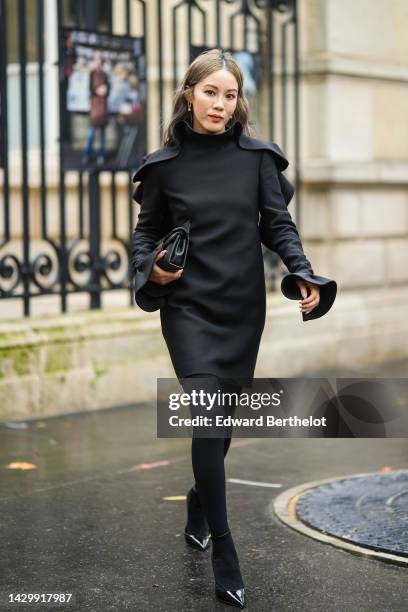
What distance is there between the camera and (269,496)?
5938 mm

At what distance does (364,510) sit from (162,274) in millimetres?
1755

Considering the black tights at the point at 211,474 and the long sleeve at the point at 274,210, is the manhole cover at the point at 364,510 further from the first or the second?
the long sleeve at the point at 274,210

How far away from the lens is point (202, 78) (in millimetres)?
4473

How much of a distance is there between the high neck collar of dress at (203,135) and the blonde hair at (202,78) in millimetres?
20

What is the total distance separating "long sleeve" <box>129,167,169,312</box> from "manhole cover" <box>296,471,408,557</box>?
1.38 m

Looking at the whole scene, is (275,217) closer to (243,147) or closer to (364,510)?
(243,147)

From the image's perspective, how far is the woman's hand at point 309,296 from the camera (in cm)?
432

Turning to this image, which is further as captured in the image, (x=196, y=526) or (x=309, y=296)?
(x=196, y=526)

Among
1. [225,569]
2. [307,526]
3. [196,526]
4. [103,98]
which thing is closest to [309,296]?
[225,569]

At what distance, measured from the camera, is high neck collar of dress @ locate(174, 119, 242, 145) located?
453cm

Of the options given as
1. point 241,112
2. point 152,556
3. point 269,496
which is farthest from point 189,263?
point 269,496

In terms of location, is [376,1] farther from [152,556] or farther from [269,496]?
[152,556]

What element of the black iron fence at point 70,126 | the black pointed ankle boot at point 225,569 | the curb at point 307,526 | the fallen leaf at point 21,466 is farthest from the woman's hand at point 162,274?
the black iron fence at point 70,126

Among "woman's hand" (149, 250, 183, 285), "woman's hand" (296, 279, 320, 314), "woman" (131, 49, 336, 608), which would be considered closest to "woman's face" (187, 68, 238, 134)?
"woman" (131, 49, 336, 608)
